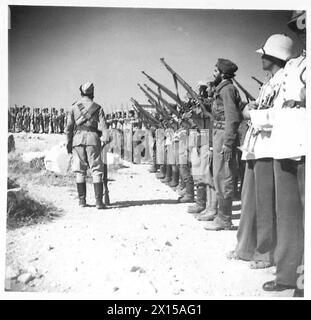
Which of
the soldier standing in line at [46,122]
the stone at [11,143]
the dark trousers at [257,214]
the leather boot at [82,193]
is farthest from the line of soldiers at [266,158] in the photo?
the stone at [11,143]

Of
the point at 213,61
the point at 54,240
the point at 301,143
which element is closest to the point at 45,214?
the point at 54,240

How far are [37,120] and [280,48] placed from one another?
9.66ft

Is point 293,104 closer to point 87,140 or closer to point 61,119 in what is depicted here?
point 87,140

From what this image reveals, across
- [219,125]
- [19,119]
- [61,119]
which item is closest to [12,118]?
[19,119]

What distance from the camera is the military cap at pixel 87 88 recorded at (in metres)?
4.34

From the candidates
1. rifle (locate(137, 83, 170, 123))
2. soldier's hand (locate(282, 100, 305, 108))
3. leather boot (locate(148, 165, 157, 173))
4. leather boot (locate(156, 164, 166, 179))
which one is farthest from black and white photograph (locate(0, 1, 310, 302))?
leather boot (locate(148, 165, 157, 173))

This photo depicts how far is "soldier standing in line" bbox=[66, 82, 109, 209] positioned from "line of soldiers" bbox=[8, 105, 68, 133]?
18 cm

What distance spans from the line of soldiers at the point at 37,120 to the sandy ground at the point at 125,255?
0.77ft

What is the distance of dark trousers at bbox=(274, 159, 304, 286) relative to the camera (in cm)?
313

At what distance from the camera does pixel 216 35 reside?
4.25 meters

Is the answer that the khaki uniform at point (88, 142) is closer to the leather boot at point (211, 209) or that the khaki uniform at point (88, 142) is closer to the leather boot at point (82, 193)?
the leather boot at point (82, 193)

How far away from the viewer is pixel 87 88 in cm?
435

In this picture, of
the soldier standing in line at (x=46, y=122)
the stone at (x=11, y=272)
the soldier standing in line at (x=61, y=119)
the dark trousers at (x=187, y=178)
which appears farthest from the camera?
the dark trousers at (x=187, y=178)
